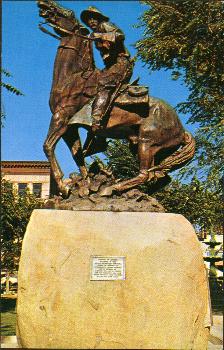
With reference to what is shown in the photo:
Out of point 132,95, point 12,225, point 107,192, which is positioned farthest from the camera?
point 12,225

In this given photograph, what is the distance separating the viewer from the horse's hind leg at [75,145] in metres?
6.97

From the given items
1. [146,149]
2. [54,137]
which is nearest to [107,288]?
[146,149]

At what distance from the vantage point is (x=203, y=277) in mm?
5980

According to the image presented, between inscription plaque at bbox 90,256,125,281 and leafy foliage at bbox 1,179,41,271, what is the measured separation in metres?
13.8

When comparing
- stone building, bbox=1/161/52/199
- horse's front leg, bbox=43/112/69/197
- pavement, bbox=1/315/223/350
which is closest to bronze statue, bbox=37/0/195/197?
horse's front leg, bbox=43/112/69/197

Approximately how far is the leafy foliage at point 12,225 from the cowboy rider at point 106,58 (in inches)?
512

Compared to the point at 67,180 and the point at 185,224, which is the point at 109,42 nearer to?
the point at 67,180

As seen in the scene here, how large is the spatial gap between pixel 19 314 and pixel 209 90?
10565mm

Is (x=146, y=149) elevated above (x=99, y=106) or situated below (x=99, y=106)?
below

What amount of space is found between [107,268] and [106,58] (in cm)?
295

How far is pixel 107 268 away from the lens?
5.68 meters

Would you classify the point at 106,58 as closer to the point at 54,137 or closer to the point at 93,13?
the point at 93,13

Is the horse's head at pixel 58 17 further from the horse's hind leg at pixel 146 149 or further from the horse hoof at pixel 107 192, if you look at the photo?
the horse hoof at pixel 107 192

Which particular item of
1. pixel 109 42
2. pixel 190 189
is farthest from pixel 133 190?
→ pixel 190 189
